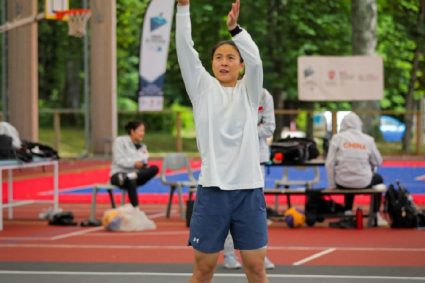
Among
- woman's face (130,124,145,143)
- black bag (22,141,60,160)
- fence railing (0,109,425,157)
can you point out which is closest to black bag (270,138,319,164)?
woman's face (130,124,145,143)

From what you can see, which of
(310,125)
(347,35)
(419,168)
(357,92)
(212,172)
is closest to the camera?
(212,172)

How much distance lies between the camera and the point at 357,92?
75.5 feet

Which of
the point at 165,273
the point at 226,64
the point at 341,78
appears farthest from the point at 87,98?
the point at 226,64

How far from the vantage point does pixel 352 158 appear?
1633cm

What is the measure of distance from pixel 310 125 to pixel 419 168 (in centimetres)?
938

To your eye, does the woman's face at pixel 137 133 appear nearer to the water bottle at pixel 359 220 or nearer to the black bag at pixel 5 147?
the black bag at pixel 5 147

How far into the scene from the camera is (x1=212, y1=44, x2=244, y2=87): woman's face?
25.9 ft

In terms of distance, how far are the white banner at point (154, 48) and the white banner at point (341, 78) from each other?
662 cm

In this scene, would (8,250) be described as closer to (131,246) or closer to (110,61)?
(131,246)

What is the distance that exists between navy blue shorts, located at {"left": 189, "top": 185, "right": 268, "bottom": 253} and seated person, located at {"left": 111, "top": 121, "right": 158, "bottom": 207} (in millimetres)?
9316

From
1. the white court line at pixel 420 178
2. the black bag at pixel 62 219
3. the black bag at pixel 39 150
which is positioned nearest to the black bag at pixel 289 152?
the black bag at pixel 62 219

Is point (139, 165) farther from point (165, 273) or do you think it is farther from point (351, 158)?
point (165, 273)

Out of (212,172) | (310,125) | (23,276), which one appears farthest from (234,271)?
(310,125)

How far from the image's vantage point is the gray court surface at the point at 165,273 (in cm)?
1138
